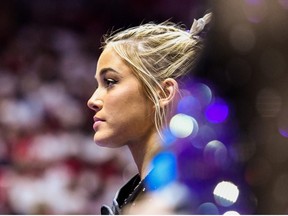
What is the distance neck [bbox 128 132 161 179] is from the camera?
0.75 meters

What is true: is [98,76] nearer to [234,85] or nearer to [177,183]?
[177,183]

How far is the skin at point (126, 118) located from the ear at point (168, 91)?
0.02m

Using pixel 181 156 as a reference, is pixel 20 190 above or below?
below

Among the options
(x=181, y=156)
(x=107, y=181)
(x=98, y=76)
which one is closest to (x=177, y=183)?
(x=181, y=156)

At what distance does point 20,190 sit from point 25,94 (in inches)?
17.6

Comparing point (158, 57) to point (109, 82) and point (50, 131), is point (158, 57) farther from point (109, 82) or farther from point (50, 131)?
point (50, 131)

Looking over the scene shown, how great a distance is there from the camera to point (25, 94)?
225 cm

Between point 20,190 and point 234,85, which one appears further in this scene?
point 20,190

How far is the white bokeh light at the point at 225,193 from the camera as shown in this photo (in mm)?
483

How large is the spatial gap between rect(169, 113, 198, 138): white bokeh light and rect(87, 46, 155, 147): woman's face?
1.2 inches

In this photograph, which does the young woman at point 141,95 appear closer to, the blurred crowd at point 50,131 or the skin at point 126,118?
the skin at point 126,118

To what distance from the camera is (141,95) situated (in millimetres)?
772

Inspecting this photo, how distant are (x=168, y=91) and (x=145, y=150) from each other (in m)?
0.09

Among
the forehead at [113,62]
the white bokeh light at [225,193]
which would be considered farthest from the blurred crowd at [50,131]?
the white bokeh light at [225,193]
